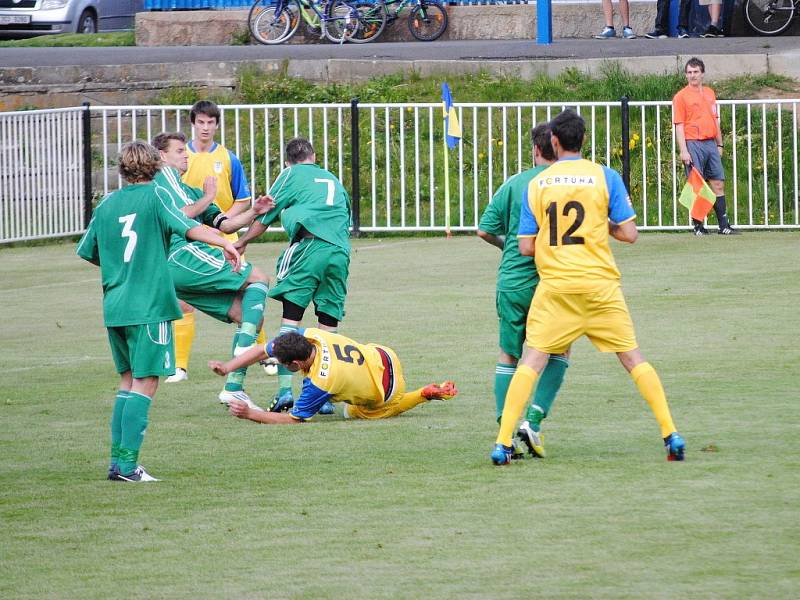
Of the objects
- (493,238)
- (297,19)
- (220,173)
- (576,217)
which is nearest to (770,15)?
(297,19)

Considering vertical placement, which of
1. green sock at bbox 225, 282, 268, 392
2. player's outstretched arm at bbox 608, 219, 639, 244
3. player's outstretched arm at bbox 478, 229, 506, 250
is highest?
player's outstretched arm at bbox 608, 219, 639, 244

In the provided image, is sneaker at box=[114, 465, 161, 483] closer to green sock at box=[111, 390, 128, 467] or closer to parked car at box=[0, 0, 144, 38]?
green sock at box=[111, 390, 128, 467]

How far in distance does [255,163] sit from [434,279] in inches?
228

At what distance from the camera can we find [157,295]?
743cm

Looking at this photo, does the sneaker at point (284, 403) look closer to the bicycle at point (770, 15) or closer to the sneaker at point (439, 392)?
the sneaker at point (439, 392)

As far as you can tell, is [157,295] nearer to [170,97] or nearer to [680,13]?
[170,97]

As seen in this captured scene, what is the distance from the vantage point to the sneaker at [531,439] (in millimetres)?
7680

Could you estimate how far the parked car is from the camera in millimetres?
29422

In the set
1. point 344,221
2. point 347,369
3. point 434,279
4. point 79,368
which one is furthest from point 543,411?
point 434,279

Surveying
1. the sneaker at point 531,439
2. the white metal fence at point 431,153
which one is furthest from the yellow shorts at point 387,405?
the white metal fence at point 431,153


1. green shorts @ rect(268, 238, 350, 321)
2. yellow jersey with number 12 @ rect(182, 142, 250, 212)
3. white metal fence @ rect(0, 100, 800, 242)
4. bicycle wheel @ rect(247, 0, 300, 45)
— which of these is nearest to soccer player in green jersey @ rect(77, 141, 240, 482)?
green shorts @ rect(268, 238, 350, 321)

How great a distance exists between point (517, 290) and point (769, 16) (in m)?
17.3

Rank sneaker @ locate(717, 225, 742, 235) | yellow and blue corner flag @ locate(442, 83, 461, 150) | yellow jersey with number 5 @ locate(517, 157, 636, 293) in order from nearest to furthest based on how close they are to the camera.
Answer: yellow jersey with number 5 @ locate(517, 157, 636, 293), sneaker @ locate(717, 225, 742, 235), yellow and blue corner flag @ locate(442, 83, 461, 150)

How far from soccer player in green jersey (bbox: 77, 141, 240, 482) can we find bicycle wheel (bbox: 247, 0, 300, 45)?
62.0 feet
